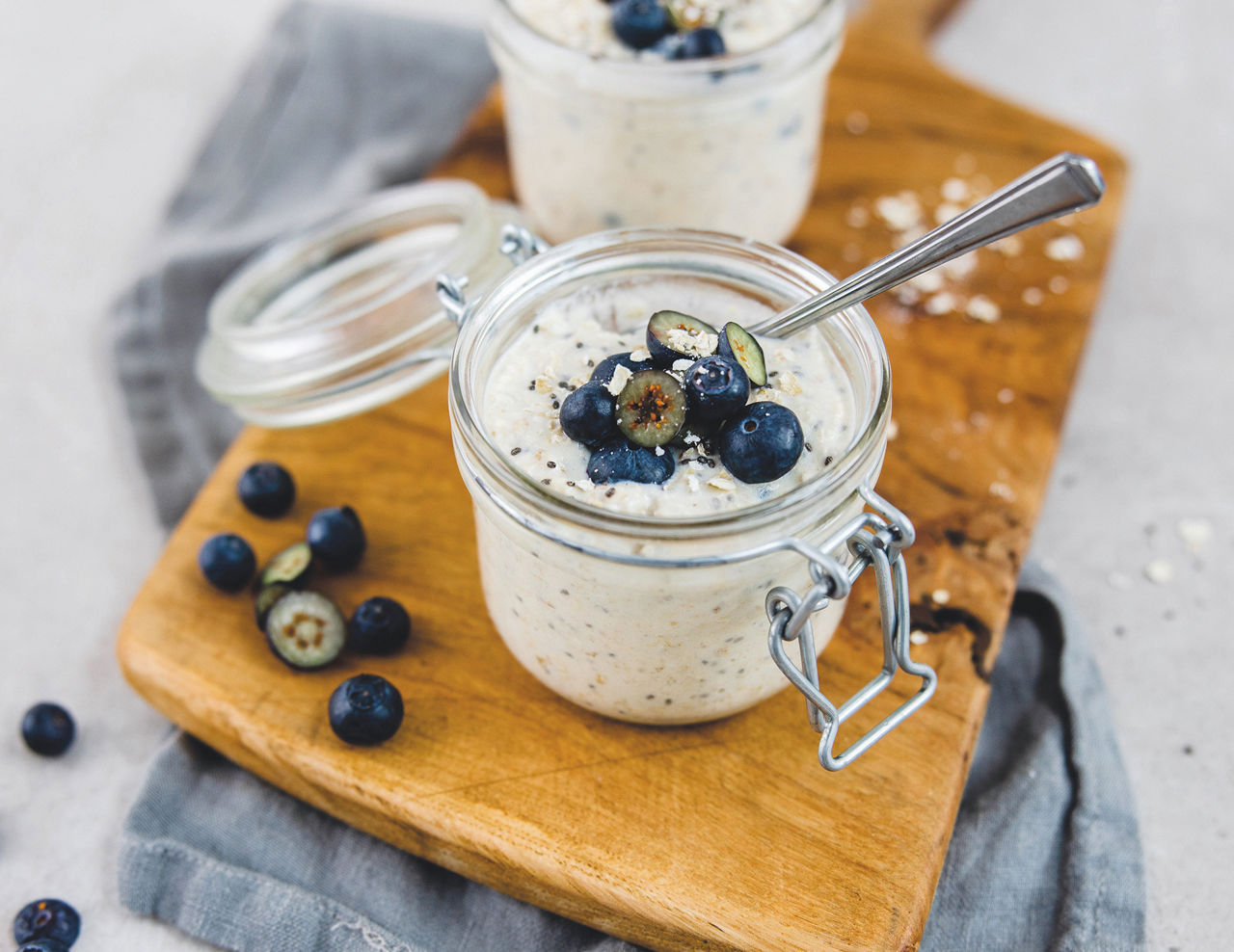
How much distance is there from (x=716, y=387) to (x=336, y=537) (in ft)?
2.61

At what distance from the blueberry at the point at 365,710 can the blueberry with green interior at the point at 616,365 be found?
0.58 metres

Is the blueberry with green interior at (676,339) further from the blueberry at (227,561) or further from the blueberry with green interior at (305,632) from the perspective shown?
the blueberry at (227,561)

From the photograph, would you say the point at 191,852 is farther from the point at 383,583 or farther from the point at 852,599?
the point at 852,599

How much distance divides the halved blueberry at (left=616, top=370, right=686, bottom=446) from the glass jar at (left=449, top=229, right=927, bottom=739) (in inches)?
5.6

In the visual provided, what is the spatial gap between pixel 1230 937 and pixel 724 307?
1.25 metres

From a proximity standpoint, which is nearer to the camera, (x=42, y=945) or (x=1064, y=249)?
(x=42, y=945)

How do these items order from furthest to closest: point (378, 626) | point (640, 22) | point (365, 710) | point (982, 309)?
1. point (982, 309)
2. point (640, 22)
3. point (378, 626)
4. point (365, 710)

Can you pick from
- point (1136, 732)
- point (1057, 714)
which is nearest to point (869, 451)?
point (1057, 714)

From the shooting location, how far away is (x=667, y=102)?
2057 mm

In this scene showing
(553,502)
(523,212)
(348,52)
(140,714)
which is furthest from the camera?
(348,52)

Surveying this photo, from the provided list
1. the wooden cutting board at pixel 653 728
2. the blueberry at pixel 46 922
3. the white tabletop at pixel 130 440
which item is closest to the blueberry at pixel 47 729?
the white tabletop at pixel 130 440

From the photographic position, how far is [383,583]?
6.34 ft

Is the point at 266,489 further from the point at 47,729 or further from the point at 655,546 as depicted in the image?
the point at 655,546

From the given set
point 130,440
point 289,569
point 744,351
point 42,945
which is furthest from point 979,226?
point 130,440
